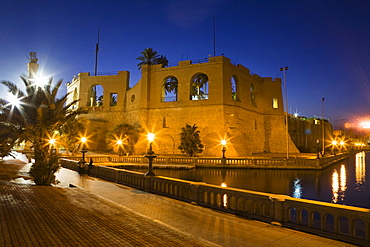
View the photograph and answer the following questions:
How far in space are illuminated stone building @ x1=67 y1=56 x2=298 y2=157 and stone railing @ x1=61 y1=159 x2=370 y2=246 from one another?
73.6ft

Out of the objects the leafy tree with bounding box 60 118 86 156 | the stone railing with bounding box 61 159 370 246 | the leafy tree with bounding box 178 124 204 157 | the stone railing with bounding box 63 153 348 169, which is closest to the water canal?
the stone railing with bounding box 63 153 348 169

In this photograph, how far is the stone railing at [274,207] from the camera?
553 cm

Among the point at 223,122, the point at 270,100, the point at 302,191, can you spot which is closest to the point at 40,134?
the point at 302,191

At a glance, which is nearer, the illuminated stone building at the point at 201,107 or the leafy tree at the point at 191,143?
the leafy tree at the point at 191,143

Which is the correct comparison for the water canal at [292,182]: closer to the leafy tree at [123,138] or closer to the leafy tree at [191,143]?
the leafy tree at [191,143]

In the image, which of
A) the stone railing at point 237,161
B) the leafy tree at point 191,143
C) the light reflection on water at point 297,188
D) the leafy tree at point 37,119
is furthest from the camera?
the leafy tree at point 191,143

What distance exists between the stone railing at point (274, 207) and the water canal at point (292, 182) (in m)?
5.73

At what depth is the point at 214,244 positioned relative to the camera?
4992 millimetres

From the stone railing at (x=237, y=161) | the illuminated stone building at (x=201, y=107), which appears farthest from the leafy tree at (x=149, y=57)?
the stone railing at (x=237, y=161)

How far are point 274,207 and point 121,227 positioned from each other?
3.82 metres

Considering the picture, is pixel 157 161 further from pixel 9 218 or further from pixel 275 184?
pixel 9 218

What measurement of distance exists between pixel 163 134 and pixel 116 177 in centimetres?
2269

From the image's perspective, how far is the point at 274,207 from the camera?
684 centimetres

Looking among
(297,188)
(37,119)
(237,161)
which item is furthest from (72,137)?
(297,188)
